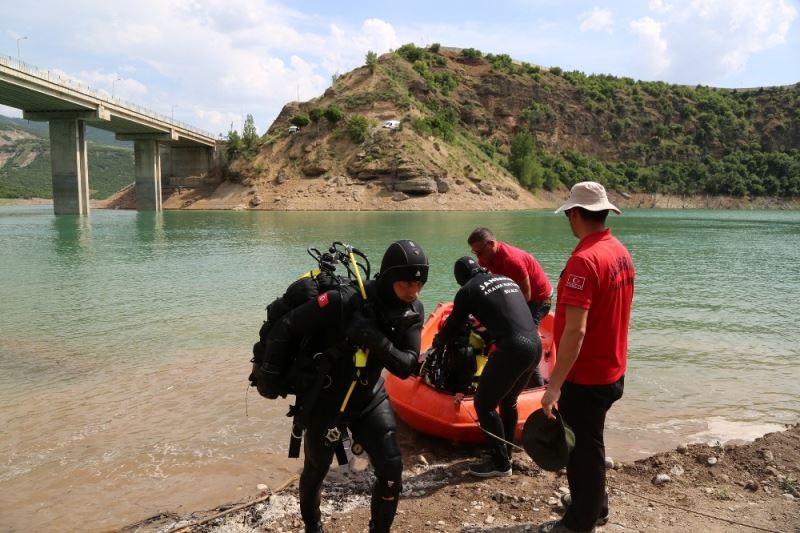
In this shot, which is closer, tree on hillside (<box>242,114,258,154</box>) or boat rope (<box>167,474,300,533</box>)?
boat rope (<box>167,474,300,533</box>)

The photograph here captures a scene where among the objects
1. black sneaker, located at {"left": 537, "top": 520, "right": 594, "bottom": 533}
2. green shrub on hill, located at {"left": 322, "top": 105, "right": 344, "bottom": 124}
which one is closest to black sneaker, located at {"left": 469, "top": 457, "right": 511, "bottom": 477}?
black sneaker, located at {"left": 537, "top": 520, "right": 594, "bottom": 533}

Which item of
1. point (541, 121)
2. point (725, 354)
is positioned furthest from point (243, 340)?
point (541, 121)

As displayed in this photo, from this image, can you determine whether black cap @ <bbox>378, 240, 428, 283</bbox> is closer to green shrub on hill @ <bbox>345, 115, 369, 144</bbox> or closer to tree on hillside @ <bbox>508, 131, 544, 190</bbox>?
green shrub on hill @ <bbox>345, 115, 369, 144</bbox>

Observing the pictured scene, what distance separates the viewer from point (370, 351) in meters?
3.02

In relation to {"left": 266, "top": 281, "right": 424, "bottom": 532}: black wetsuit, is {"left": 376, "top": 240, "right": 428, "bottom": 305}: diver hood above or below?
above

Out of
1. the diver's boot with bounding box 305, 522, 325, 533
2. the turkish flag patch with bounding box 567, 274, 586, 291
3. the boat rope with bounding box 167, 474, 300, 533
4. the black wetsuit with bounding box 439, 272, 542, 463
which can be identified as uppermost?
the turkish flag patch with bounding box 567, 274, 586, 291

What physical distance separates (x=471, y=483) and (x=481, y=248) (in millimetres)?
2029

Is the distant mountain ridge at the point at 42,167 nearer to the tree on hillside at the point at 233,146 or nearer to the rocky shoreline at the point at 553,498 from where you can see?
the tree on hillside at the point at 233,146

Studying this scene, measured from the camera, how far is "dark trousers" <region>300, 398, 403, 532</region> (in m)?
3.18

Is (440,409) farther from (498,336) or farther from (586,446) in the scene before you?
(586,446)

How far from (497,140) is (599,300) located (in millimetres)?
91147

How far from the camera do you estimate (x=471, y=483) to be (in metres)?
4.41

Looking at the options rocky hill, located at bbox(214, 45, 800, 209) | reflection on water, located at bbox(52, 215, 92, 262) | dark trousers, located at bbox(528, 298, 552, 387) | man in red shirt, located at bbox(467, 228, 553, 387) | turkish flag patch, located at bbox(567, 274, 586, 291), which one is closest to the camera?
turkish flag patch, located at bbox(567, 274, 586, 291)

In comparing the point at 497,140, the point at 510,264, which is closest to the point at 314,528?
the point at 510,264
